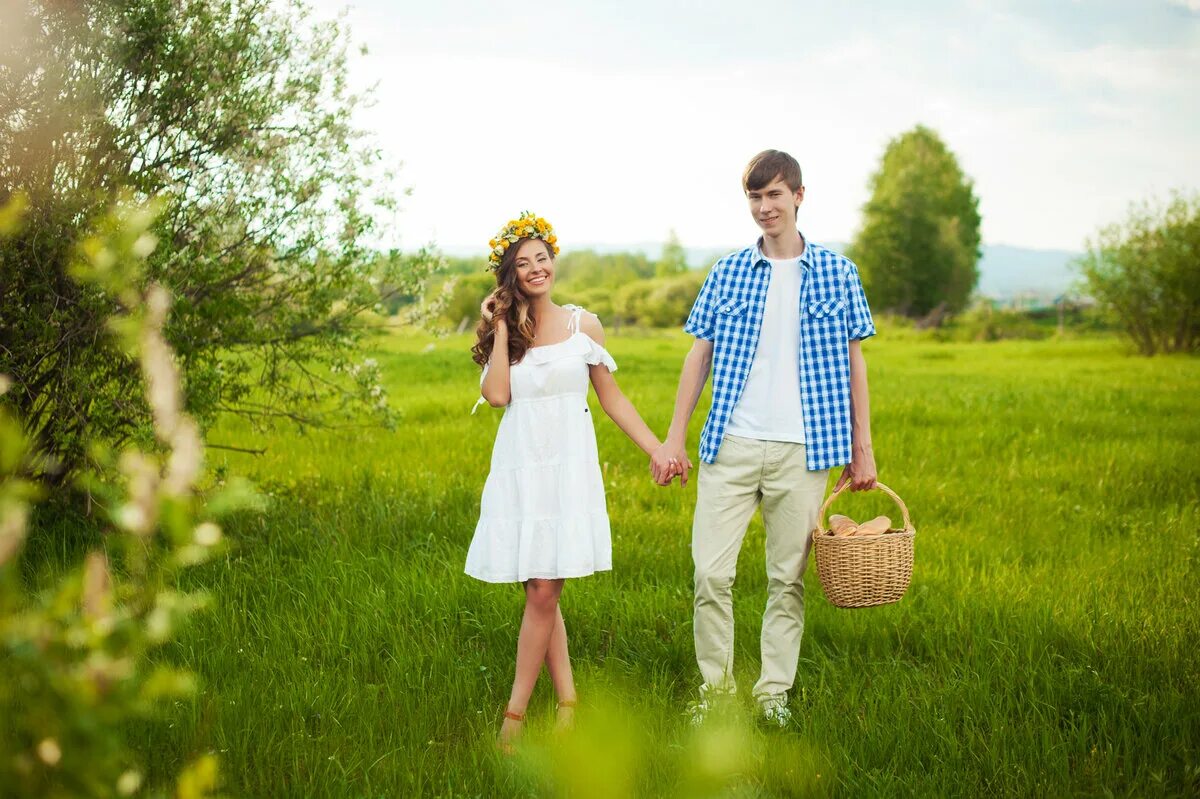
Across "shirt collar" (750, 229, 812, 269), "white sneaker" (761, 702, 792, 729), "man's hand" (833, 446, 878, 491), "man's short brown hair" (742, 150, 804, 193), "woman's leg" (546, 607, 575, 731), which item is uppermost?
"man's short brown hair" (742, 150, 804, 193)

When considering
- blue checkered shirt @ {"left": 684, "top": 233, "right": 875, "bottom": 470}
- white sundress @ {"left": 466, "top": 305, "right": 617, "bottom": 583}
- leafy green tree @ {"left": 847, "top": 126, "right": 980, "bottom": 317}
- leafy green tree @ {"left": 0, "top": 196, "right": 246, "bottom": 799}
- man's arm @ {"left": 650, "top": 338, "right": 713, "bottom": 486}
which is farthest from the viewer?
leafy green tree @ {"left": 847, "top": 126, "right": 980, "bottom": 317}

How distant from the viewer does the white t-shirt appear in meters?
4.61

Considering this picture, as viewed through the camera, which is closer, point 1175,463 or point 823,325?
point 823,325

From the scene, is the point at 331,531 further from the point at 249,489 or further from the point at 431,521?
the point at 249,489

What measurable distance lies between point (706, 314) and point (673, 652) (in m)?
1.78

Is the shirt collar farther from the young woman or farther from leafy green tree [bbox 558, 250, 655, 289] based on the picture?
leafy green tree [bbox 558, 250, 655, 289]

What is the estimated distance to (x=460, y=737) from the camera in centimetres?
436

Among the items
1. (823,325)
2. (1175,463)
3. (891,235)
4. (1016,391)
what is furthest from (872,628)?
(891,235)

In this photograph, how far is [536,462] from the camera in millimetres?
4375

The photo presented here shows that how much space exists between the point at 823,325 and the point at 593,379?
1.07m

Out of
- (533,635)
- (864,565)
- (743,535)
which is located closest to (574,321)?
(743,535)

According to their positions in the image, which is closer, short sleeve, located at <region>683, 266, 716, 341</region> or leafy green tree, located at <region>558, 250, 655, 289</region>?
short sleeve, located at <region>683, 266, 716, 341</region>

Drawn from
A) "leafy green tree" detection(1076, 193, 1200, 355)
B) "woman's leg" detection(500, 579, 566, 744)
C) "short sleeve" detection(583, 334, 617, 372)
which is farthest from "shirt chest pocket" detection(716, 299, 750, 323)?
"leafy green tree" detection(1076, 193, 1200, 355)

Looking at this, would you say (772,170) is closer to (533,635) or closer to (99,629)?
(533,635)
